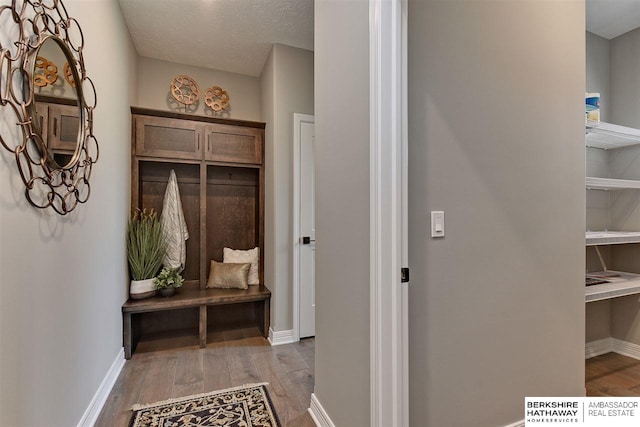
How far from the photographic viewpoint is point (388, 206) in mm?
1136

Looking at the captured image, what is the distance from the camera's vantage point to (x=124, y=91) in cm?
243

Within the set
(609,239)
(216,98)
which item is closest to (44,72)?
(216,98)

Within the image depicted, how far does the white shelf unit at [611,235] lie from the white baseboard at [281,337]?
212 cm

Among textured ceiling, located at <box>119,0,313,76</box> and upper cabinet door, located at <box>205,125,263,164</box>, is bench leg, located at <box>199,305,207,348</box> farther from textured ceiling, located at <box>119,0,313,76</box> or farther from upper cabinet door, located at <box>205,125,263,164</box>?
textured ceiling, located at <box>119,0,313,76</box>

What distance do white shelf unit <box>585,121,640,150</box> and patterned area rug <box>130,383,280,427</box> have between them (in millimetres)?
2701

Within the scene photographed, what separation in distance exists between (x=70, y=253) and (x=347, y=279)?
130 cm

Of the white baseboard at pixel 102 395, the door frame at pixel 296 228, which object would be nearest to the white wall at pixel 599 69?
the door frame at pixel 296 228

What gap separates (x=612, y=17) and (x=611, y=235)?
1.81 meters

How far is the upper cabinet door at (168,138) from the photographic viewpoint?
9.01ft

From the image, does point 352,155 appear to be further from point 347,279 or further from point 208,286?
point 208,286

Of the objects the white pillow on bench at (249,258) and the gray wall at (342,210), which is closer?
the gray wall at (342,210)

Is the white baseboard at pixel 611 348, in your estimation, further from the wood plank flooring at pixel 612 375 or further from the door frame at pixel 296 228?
the door frame at pixel 296 228

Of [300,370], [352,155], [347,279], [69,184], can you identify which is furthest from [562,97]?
[69,184]

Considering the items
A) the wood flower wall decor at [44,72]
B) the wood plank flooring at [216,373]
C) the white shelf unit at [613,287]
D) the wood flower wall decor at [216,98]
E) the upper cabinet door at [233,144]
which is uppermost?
the wood flower wall decor at [216,98]
